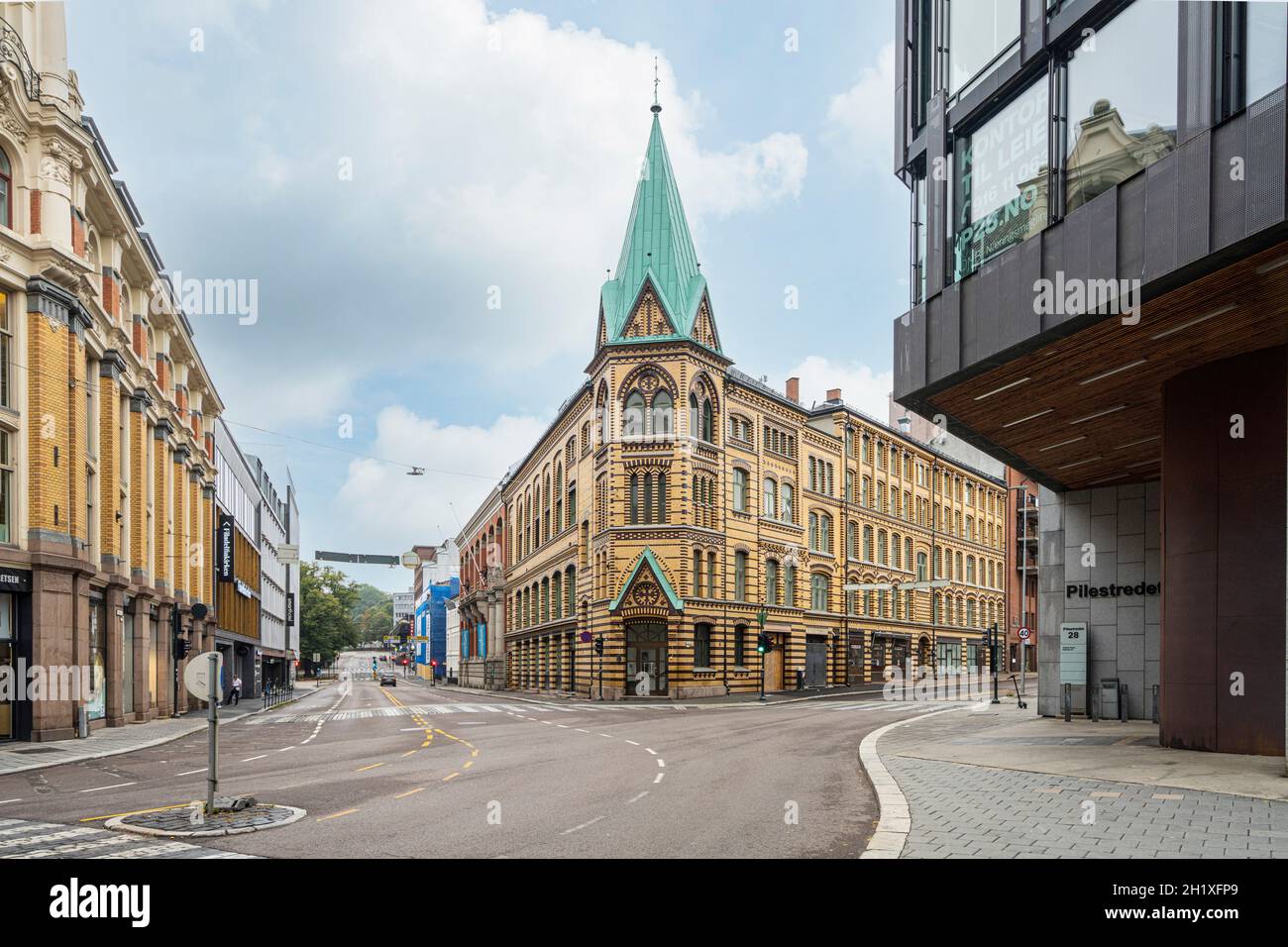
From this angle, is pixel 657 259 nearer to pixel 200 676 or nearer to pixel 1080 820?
pixel 200 676

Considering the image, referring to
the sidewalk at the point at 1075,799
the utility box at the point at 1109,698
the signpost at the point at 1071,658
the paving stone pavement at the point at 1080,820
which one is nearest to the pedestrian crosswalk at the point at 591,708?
the signpost at the point at 1071,658

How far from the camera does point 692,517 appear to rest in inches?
1949

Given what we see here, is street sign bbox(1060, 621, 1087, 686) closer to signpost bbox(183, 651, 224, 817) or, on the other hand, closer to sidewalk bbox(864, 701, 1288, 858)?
sidewalk bbox(864, 701, 1288, 858)

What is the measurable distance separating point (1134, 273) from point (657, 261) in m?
38.1

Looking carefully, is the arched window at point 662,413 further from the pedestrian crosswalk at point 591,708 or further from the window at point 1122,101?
the window at point 1122,101

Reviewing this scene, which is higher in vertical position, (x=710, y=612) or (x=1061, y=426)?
(x=1061, y=426)

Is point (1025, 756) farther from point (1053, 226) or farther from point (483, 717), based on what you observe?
point (483, 717)

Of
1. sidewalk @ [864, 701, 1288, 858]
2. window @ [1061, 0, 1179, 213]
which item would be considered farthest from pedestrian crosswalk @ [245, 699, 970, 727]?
window @ [1061, 0, 1179, 213]

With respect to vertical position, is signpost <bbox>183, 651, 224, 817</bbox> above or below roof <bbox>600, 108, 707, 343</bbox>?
below

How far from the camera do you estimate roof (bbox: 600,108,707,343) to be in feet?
164

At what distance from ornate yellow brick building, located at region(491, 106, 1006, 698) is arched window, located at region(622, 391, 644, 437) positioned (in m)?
0.08

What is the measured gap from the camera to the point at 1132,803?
485 inches

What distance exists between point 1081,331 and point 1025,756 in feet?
25.2
